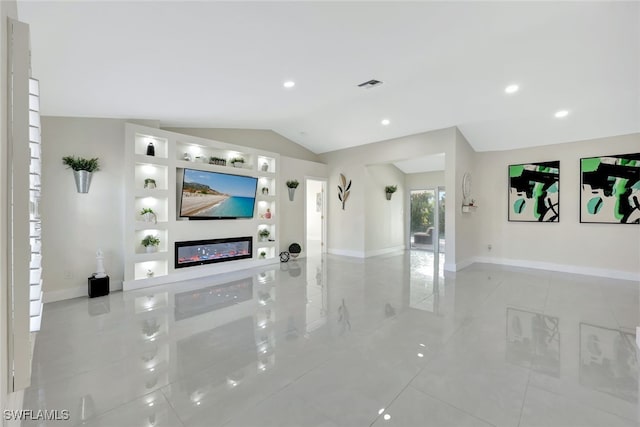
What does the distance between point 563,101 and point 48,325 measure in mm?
7987

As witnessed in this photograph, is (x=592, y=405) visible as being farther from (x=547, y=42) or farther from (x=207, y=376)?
(x=547, y=42)

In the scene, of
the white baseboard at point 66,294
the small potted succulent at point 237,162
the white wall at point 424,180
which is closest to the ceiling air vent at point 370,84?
the small potted succulent at point 237,162

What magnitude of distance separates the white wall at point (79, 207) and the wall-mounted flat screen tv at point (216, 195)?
1033mm

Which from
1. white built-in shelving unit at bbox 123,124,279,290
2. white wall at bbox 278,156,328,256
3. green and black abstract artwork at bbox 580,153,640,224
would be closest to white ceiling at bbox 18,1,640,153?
white built-in shelving unit at bbox 123,124,279,290

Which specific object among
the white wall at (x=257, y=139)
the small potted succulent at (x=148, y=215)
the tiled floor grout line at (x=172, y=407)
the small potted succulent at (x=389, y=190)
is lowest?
the tiled floor grout line at (x=172, y=407)

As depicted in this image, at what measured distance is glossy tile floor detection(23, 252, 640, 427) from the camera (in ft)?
5.87

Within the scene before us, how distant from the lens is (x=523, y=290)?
449cm

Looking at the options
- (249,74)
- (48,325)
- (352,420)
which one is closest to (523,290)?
(352,420)

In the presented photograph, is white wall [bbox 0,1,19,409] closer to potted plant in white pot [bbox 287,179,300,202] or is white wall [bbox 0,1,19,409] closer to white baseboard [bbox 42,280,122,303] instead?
white baseboard [bbox 42,280,122,303]

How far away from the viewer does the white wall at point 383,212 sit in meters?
7.74

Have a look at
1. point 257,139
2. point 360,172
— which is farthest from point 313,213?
point 257,139

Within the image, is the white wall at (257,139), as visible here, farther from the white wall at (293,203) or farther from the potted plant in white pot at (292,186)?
the potted plant in white pot at (292,186)

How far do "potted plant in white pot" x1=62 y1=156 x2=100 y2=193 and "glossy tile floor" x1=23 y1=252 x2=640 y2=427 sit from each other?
1.68 m

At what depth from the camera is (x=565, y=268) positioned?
19.4 ft
